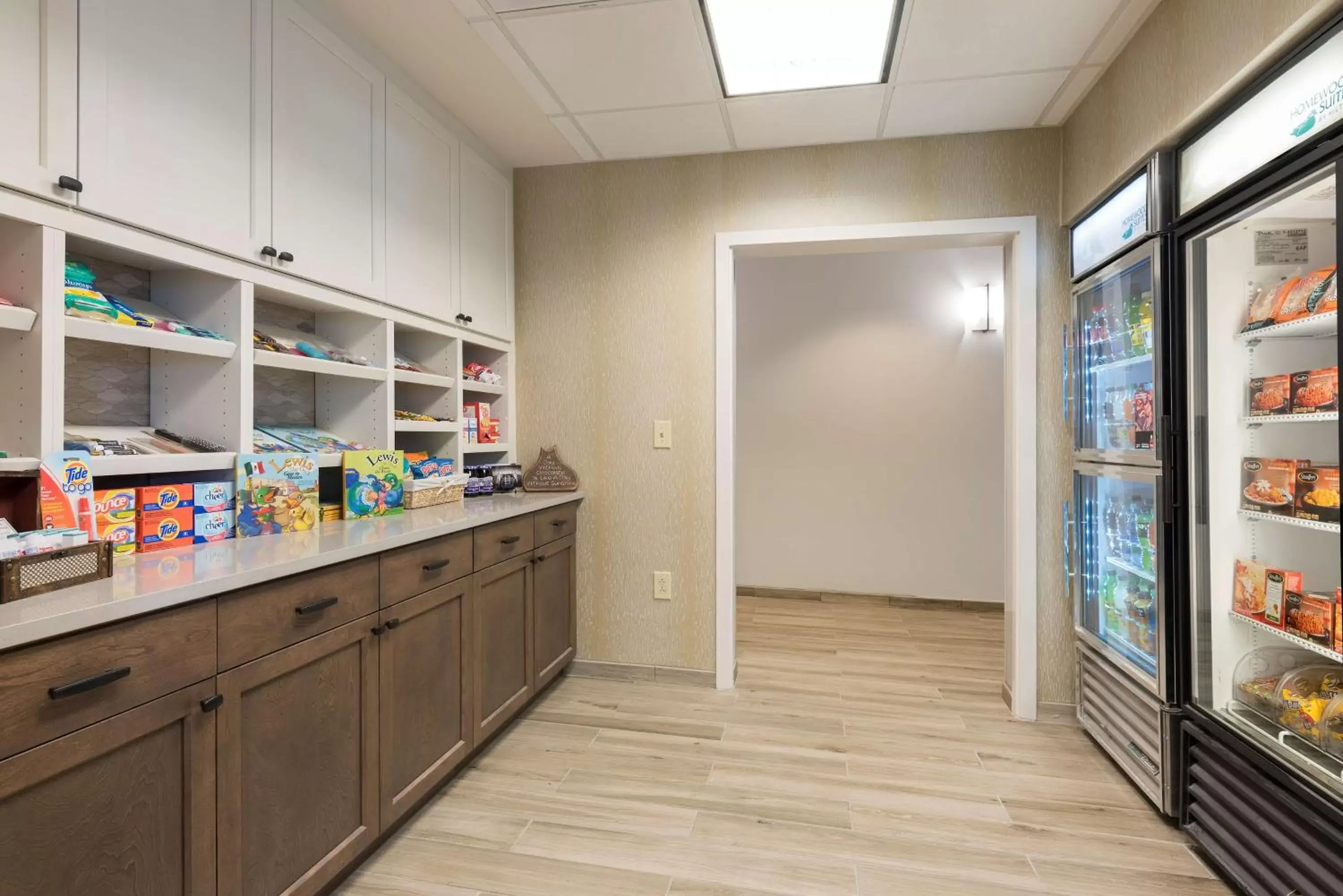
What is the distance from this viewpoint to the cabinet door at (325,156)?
6.09 ft

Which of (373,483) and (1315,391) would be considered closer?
(1315,391)

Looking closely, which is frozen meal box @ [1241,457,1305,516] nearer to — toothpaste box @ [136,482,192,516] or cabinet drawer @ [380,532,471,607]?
cabinet drawer @ [380,532,471,607]

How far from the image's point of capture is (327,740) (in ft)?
5.08

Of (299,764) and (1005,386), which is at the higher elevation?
(1005,386)

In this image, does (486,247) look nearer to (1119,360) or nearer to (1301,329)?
(1119,360)

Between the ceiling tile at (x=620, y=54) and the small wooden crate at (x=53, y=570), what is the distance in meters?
1.84

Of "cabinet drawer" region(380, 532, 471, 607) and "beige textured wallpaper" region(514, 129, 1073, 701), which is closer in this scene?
"cabinet drawer" region(380, 532, 471, 607)

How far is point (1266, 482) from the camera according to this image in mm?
1747

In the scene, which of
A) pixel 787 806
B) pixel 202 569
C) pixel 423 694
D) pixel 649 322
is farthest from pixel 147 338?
pixel 787 806

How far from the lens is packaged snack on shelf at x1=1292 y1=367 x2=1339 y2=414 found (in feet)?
4.99

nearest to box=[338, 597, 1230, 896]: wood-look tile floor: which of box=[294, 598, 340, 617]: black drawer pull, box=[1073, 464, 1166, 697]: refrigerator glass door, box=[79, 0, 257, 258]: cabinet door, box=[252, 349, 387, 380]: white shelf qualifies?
box=[1073, 464, 1166, 697]: refrigerator glass door

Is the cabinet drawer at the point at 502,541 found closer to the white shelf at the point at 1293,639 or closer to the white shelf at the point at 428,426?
the white shelf at the point at 428,426

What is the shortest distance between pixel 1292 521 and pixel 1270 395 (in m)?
0.35

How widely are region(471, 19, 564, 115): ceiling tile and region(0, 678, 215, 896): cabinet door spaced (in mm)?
2011
